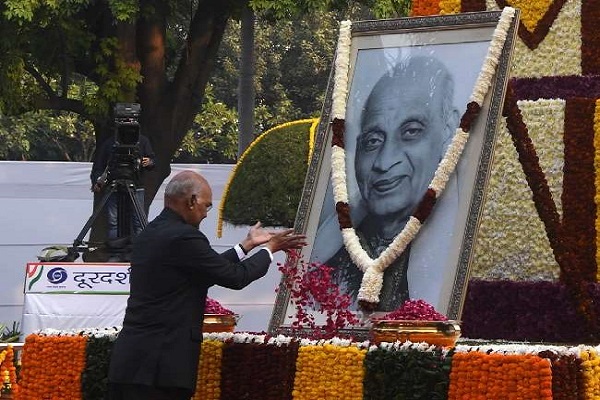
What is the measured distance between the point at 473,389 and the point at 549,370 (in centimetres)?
41

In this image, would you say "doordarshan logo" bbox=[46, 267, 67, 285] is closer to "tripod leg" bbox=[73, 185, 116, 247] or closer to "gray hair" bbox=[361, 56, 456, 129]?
"tripod leg" bbox=[73, 185, 116, 247]

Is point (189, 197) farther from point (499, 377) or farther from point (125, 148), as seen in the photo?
point (125, 148)

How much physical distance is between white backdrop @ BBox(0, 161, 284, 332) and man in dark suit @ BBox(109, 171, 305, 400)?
9010 millimetres

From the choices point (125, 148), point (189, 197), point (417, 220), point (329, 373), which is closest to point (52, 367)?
point (189, 197)

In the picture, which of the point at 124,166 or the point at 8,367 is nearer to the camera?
the point at 8,367

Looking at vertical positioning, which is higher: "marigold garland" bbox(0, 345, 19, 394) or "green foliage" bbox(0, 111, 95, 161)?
"green foliage" bbox(0, 111, 95, 161)

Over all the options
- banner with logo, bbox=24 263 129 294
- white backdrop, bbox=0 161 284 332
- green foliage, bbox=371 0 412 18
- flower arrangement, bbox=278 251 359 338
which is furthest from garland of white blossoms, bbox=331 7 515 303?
green foliage, bbox=371 0 412 18

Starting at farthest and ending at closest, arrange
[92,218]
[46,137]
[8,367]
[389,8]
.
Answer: [46,137]
[389,8]
[92,218]
[8,367]

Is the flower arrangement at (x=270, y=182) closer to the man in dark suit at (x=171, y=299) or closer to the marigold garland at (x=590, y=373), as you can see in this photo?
the man in dark suit at (x=171, y=299)

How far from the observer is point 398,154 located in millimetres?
8516

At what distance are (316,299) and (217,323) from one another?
2.24ft

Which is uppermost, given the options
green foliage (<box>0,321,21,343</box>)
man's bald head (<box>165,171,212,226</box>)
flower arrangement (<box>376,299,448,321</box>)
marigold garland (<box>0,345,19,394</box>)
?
man's bald head (<box>165,171,212,226</box>)

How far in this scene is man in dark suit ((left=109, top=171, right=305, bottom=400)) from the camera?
23.1 ft

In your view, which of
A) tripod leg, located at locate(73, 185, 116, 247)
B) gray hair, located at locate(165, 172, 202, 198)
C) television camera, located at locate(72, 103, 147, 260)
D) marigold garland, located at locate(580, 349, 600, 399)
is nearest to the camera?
marigold garland, located at locate(580, 349, 600, 399)
